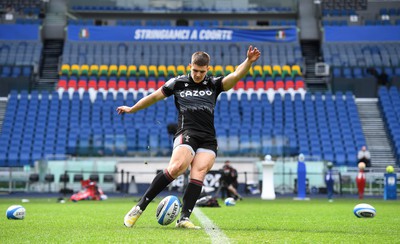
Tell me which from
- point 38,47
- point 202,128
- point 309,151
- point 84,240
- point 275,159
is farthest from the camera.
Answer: point 38,47

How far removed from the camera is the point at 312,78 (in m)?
41.7

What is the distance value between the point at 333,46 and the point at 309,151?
11.9 metres

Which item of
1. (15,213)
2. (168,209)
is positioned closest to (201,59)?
(168,209)

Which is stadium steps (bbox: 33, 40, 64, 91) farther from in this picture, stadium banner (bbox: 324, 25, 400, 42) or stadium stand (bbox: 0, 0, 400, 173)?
stadium banner (bbox: 324, 25, 400, 42)

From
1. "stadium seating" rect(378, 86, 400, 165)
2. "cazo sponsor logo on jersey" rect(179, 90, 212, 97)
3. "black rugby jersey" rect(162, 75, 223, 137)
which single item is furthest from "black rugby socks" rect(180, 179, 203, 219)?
"stadium seating" rect(378, 86, 400, 165)

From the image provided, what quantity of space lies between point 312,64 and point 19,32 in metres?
17.3

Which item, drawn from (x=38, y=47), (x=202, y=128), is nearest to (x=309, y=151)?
(x=38, y=47)

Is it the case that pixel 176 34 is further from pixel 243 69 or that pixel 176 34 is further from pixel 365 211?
pixel 243 69

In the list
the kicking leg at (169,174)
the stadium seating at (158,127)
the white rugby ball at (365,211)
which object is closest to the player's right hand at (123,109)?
the kicking leg at (169,174)

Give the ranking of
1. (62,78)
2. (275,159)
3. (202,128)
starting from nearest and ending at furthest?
(202,128) → (275,159) → (62,78)

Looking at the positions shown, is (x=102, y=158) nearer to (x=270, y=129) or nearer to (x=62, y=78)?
(x=270, y=129)

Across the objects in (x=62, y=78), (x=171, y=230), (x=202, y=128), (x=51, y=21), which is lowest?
(x=171, y=230)

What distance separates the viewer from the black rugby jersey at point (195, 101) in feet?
27.9

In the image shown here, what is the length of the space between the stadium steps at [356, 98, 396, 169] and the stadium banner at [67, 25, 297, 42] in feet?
22.9
